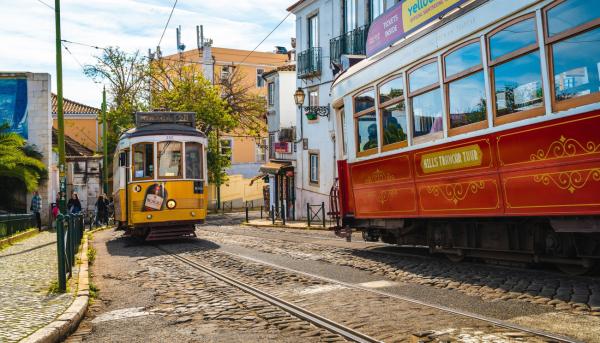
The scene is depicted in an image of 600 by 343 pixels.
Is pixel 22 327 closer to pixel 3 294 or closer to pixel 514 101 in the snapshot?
pixel 3 294

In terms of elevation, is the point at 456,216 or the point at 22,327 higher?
the point at 456,216

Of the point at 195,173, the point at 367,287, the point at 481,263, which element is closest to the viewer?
the point at 367,287

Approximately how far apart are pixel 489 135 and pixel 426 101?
170 cm

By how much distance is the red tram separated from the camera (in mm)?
6832

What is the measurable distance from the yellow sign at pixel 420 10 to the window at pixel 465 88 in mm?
687

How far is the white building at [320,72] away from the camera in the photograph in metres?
28.1

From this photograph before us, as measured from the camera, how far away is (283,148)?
37156 mm

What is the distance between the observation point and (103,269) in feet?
40.6

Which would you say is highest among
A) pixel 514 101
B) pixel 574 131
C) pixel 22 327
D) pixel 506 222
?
pixel 514 101

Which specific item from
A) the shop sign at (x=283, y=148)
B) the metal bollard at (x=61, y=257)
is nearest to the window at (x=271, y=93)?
the shop sign at (x=283, y=148)

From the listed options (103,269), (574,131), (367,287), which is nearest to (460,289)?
(367,287)

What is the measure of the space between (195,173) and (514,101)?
36.1ft

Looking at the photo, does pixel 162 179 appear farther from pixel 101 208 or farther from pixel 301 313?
pixel 101 208

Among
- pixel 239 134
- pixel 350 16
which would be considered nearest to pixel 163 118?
pixel 350 16
